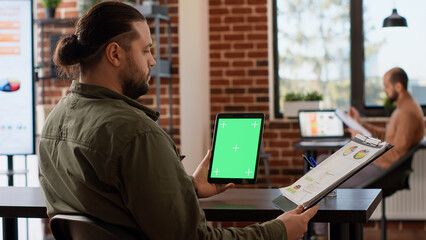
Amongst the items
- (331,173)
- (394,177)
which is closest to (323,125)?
(394,177)

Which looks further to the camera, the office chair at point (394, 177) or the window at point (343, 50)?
the window at point (343, 50)

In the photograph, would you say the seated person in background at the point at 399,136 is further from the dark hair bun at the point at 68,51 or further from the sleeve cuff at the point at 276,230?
the dark hair bun at the point at 68,51

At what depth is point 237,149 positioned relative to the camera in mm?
2066

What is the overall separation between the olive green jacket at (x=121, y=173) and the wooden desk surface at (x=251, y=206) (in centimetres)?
31

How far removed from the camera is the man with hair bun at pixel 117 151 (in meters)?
1.44

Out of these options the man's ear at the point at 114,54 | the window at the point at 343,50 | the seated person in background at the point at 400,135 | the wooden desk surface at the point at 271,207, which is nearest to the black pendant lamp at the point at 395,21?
the window at the point at 343,50

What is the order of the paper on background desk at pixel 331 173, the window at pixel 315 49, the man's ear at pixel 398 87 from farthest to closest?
the window at pixel 315 49, the man's ear at pixel 398 87, the paper on background desk at pixel 331 173

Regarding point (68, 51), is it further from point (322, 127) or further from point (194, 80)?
point (322, 127)

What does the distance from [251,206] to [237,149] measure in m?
0.19

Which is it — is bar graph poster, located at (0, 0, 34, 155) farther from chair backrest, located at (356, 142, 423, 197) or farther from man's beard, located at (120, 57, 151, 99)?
chair backrest, located at (356, 142, 423, 197)

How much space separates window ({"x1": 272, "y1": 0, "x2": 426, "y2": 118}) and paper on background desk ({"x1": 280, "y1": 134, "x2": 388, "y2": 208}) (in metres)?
3.80

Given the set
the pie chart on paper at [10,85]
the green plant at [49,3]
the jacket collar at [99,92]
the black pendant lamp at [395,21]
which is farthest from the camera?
the black pendant lamp at [395,21]

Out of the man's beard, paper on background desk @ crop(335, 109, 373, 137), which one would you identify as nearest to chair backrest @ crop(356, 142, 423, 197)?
paper on background desk @ crop(335, 109, 373, 137)

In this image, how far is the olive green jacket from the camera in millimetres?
1439
